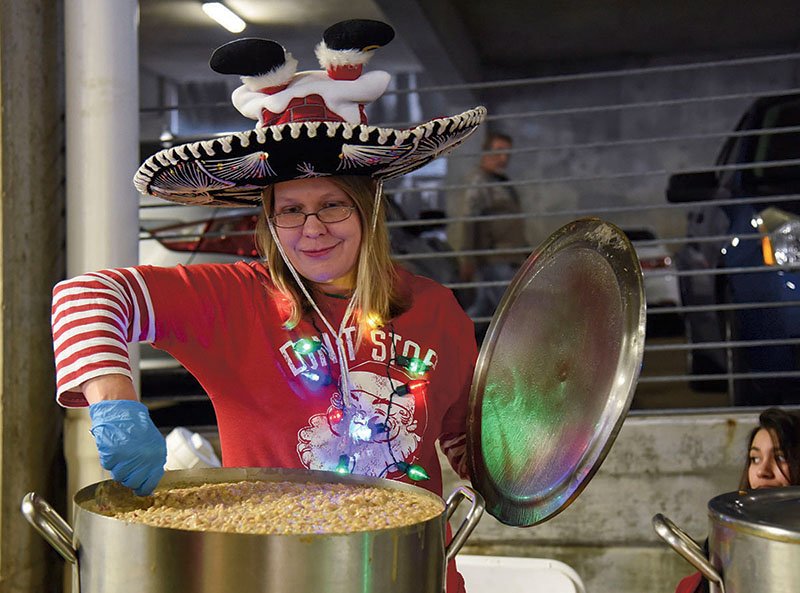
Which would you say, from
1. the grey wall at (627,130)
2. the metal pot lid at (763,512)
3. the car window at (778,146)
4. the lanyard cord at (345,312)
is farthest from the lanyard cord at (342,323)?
the grey wall at (627,130)

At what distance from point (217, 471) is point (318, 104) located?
692 mm

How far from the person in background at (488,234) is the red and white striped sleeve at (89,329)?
335 cm

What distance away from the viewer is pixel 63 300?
5.12 ft

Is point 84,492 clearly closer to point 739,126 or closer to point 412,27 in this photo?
point 739,126

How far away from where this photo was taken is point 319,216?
1824 millimetres

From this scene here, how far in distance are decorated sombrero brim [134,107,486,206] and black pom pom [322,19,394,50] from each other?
7.4 inches

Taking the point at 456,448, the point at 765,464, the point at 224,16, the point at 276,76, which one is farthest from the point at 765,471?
the point at 224,16

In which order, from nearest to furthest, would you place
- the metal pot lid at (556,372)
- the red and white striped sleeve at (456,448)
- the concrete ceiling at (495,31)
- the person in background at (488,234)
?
the metal pot lid at (556,372) < the red and white striped sleeve at (456,448) < the person in background at (488,234) < the concrete ceiling at (495,31)

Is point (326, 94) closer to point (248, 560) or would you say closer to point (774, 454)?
point (248, 560)

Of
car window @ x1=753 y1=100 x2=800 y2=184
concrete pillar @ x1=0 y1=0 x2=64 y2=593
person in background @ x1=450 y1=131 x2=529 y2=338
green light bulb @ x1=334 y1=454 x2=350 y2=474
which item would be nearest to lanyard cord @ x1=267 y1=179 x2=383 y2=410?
green light bulb @ x1=334 y1=454 x2=350 y2=474

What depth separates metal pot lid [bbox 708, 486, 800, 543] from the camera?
1.20 metres

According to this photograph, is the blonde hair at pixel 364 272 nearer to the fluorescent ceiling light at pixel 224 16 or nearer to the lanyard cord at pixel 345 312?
the lanyard cord at pixel 345 312

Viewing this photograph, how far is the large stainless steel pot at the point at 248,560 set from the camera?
1115 mm

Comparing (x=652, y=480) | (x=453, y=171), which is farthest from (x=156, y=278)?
(x=453, y=171)
